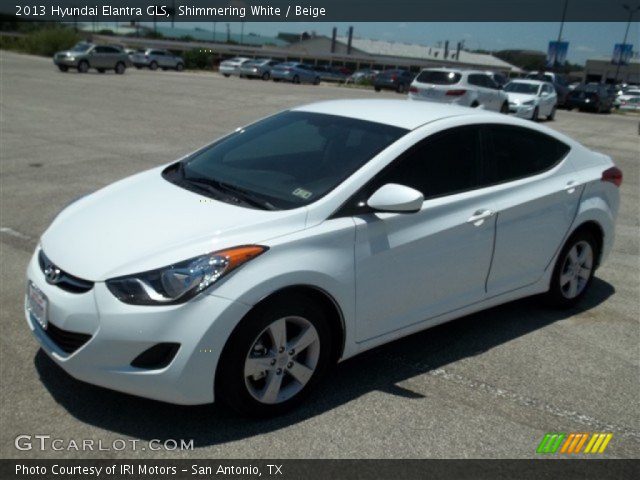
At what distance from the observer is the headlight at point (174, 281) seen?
3.06 m

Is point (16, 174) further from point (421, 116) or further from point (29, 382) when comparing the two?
point (421, 116)

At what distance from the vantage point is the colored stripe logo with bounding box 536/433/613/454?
134 inches

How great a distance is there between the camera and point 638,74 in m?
101

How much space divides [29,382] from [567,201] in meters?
3.82

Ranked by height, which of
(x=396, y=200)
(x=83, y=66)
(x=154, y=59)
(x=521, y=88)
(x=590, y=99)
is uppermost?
(x=396, y=200)

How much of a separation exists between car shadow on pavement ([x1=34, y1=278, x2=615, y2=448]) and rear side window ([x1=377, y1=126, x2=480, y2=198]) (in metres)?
1.08

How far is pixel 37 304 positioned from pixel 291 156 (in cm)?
173

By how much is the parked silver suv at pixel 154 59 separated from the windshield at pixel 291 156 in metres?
45.9

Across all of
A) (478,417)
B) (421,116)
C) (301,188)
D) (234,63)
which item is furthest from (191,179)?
(234,63)

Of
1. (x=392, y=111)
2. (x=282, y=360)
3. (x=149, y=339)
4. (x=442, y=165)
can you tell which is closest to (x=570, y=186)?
(x=442, y=165)

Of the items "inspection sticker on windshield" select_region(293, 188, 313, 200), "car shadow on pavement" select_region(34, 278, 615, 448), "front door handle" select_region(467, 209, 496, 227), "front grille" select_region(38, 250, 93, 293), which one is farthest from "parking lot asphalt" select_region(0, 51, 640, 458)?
"inspection sticker on windshield" select_region(293, 188, 313, 200)

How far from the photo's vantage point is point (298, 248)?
3.35 metres

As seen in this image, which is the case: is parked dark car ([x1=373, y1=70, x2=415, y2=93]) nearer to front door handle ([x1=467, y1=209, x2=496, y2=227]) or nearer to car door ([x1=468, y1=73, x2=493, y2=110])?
car door ([x1=468, y1=73, x2=493, y2=110])

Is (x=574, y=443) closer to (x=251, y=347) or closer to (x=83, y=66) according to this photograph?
(x=251, y=347)
